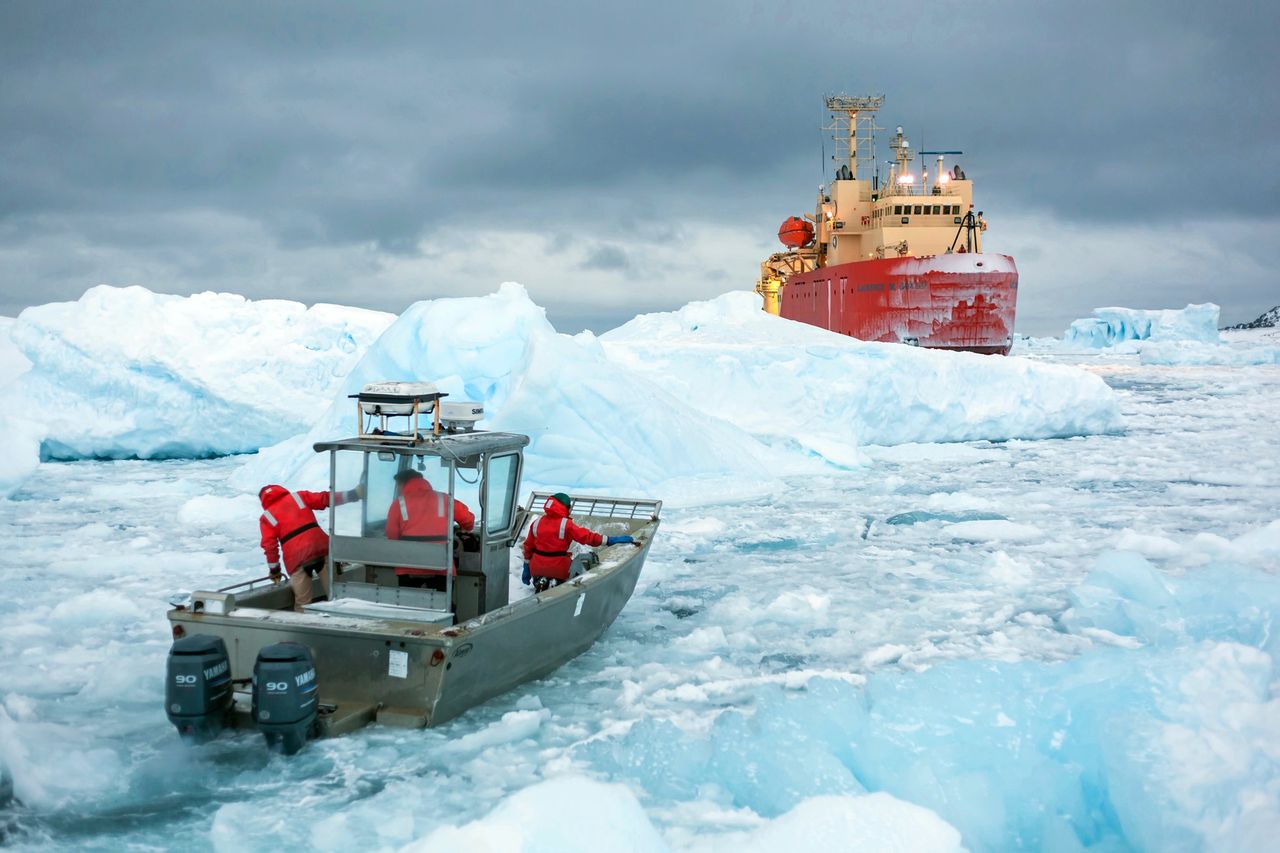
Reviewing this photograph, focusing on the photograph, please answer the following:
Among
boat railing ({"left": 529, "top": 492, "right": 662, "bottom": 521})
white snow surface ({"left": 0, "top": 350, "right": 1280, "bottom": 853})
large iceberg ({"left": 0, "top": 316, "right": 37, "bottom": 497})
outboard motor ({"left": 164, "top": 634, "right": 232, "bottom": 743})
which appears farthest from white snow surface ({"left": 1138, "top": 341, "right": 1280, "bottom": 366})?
outboard motor ({"left": 164, "top": 634, "right": 232, "bottom": 743})

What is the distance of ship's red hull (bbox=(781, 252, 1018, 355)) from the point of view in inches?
1011

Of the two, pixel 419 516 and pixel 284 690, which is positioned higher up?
pixel 419 516

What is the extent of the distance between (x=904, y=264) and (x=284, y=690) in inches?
945

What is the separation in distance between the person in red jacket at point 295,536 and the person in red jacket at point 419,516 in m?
0.49

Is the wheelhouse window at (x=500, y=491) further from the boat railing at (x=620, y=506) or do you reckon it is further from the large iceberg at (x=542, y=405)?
the large iceberg at (x=542, y=405)

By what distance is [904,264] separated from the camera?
85.3ft

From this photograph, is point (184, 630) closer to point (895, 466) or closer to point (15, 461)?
point (15, 461)

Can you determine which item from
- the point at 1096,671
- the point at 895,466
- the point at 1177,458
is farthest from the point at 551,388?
the point at 1177,458

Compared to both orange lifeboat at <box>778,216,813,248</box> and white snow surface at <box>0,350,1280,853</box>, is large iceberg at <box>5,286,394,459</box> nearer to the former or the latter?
white snow surface at <box>0,350,1280,853</box>

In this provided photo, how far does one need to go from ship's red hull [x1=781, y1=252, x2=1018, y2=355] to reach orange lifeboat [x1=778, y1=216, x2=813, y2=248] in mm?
6165

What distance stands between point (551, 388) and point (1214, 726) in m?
8.59

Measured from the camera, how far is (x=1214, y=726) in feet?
13.1

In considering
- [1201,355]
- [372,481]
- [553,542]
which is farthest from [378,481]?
[1201,355]

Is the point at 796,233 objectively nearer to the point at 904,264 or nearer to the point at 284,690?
the point at 904,264
